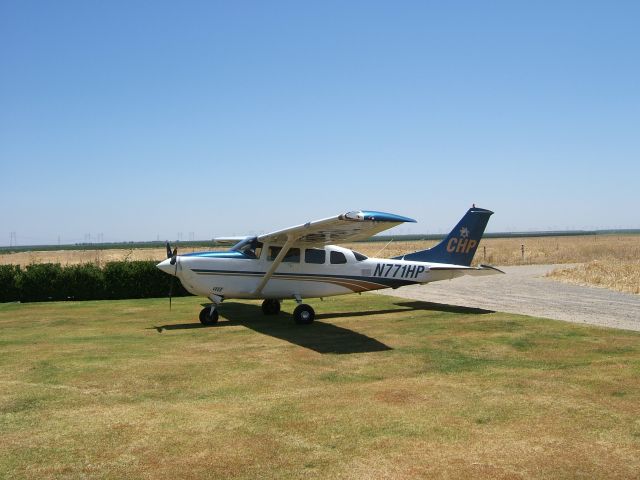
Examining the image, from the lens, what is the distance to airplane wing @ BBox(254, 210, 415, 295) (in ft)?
36.1

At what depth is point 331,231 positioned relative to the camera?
13.8 m

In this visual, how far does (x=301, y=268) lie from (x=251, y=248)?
1513mm

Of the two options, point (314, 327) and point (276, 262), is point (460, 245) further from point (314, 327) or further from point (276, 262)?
point (276, 262)

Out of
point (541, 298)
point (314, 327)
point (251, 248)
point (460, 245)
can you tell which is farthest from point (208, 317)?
point (541, 298)

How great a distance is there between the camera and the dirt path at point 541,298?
1503 centimetres

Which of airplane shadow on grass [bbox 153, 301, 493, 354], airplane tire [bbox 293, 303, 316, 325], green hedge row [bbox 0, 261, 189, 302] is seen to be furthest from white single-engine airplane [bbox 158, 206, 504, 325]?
green hedge row [bbox 0, 261, 189, 302]

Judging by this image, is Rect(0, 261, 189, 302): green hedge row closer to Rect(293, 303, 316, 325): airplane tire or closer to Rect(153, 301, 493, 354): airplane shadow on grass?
Rect(153, 301, 493, 354): airplane shadow on grass

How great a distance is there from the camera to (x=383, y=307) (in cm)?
1847

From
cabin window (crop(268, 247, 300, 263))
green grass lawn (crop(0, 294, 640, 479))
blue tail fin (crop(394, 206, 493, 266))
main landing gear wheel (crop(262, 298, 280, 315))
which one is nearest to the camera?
green grass lawn (crop(0, 294, 640, 479))

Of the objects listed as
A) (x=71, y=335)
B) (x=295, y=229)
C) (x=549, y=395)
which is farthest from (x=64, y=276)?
(x=549, y=395)

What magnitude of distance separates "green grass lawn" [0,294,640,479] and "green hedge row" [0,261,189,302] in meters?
8.98

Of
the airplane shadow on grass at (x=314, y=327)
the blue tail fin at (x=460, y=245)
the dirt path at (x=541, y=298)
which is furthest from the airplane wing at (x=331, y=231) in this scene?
the dirt path at (x=541, y=298)

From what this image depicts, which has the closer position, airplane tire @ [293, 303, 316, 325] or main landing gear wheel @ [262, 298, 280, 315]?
airplane tire @ [293, 303, 316, 325]

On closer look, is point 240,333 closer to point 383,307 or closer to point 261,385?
point 261,385
